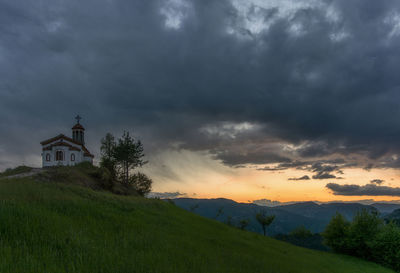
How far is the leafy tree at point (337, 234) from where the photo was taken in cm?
4356

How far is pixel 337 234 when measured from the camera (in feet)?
147

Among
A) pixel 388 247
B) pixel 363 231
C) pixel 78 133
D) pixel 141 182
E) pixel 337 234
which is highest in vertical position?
pixel 78 133

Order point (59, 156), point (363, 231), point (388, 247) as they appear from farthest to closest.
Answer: point (59, 156), point (363, 231), point (388, 247)

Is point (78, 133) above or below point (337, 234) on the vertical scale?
above

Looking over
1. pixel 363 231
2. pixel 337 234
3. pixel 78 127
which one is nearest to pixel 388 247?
pixel 363 231

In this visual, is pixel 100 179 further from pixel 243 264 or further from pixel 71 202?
pixel 243 264

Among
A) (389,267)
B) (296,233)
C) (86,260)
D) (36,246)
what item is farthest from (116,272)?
(296,233)

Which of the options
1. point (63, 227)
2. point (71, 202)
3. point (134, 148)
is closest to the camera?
point (63, 227)

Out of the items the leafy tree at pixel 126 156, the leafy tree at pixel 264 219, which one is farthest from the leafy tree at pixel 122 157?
the leafy tree at pixel 264 219

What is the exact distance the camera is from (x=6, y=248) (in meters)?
7.38

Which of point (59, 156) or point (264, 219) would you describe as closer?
point (59, 156)

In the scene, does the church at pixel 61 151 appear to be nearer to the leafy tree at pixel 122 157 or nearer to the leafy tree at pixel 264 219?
the leafy tree at pixel 122 157

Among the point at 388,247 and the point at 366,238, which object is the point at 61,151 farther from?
the point at 388,247

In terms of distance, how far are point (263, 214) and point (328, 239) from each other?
27843mm
